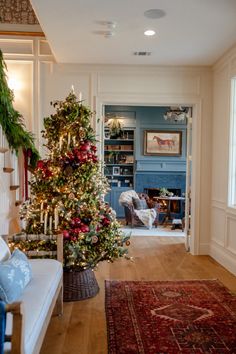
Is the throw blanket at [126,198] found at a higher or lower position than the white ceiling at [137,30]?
lower

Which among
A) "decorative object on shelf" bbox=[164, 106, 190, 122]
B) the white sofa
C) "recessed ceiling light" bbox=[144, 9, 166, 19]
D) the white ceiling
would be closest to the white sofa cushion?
the white sofa

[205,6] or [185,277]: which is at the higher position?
[205,6]

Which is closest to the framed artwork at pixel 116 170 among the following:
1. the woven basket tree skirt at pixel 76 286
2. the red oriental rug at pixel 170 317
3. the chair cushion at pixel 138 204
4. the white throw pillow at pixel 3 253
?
the chair cushion at pixel 138 204

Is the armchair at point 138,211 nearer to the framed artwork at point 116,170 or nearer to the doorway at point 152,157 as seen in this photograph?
the doorway at point 152,157

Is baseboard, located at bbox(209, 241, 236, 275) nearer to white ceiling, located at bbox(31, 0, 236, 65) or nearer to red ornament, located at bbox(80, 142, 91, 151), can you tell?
red ornament, located at bbox(80, 142, 91, 151)

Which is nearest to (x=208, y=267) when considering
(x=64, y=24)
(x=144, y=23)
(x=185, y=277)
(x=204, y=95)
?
(x=185, y=277)

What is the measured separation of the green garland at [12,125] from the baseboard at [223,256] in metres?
3.03

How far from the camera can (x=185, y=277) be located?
430cm

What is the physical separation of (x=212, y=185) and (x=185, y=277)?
1.72 metres

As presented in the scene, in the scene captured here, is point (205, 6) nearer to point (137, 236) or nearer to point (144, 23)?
point (144, 23)

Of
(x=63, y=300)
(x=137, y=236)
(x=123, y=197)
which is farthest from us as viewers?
(x=123, y=197)

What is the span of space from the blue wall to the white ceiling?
4.33m

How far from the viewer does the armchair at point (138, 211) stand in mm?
8078

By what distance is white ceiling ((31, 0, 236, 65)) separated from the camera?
334cm
